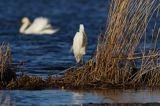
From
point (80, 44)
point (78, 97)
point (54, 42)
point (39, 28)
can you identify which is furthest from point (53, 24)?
point (78, 97)

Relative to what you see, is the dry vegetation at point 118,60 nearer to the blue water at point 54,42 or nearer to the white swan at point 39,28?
the blue water at point 54,42

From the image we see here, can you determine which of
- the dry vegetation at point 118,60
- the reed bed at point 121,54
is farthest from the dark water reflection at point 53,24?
the reed bed at point 121,54

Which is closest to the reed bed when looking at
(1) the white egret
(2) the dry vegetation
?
(2) the dry vegetation

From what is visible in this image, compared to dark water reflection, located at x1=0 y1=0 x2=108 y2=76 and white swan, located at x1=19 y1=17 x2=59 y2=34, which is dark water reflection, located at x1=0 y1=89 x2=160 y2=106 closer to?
dark water reflection, located at x1=0 y1=0 x2=108 y2=76

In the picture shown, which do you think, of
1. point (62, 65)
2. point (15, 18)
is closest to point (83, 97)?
point (62, 65)

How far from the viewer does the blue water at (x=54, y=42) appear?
11812 mm

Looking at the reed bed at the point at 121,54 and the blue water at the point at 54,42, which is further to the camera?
the reed bed at the point at 121,54

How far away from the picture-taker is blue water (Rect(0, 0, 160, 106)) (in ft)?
38.8

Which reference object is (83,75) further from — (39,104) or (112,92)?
(39,104)

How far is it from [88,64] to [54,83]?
2.25 ft

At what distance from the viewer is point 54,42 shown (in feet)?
80.4

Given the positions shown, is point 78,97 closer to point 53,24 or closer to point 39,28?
point 39,28

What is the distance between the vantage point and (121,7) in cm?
1266

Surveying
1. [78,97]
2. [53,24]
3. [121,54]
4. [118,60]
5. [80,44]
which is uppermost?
[53,24]
